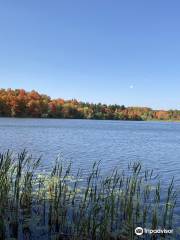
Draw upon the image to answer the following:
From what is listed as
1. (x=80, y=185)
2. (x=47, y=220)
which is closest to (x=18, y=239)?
(x=47, y=220)

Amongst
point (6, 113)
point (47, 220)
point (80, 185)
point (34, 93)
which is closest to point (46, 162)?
point (80, 185)

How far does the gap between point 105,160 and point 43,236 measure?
61.9 feet

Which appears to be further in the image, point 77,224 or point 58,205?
point 58,205

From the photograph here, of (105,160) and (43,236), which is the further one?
(105,160)

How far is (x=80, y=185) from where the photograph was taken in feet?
56.1

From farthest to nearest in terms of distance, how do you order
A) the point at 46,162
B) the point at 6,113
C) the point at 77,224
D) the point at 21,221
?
Result: the point at 6,113, the point at 46,162, the point at 21,221, the point at 77,224

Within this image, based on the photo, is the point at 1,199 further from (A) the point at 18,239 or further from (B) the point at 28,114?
(B) the point at 28,114

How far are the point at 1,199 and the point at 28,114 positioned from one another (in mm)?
140352

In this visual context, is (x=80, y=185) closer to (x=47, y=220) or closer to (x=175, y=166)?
(x=47, y=220)

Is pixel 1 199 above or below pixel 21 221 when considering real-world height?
above

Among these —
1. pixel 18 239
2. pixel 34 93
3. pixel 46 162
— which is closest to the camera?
pixel 18 239

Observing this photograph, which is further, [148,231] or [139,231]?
[148,231]

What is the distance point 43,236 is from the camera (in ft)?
34.0

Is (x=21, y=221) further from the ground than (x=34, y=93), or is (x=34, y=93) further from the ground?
(x=34, y=93)
